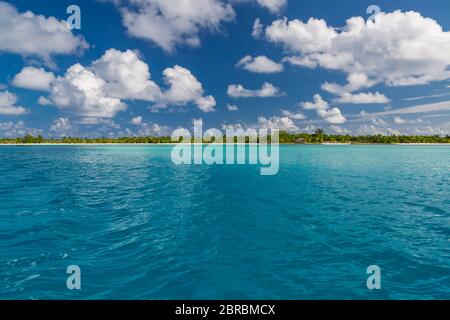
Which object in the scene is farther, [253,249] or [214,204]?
[214,204]

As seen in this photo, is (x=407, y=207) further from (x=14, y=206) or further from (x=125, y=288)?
(x=14, y=206)

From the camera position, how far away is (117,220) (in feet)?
56.8

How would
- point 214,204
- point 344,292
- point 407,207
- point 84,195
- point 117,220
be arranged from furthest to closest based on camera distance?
point 84,195 → point 214,204 → point 407,207 → point 117,220 → point 344,292

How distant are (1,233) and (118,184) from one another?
56.5ft

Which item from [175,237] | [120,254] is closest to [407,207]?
[175,237]

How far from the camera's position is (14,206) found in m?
21.1

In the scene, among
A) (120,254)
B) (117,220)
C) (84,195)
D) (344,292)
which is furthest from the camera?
(84,195)

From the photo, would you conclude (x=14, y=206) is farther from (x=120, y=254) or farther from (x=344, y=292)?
(x=344, y=292)
